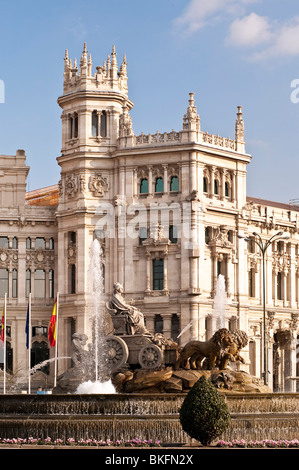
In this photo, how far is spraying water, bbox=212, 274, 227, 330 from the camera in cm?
8344

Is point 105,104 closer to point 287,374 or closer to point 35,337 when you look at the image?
point 35,337

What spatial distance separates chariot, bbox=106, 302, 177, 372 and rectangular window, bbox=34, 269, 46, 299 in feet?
149

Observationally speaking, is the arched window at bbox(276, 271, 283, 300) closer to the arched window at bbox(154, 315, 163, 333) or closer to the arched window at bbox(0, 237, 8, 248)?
the arched window at bbox(154, 315, 163, 333)

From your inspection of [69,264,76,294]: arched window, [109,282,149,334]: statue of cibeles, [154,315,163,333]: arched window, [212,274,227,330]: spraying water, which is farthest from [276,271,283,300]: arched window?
[109,282,149,334]: statue of cibeles

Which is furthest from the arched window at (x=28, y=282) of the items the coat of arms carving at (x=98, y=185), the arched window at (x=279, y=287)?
the arched window at (x=279, y=287)

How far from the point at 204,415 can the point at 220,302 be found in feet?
173

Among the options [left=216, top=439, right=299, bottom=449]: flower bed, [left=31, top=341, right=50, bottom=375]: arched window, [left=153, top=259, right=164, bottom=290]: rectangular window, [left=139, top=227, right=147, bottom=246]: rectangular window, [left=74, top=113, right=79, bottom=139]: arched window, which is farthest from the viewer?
[left=74, top=113, right=79, bottom=139]: arched window

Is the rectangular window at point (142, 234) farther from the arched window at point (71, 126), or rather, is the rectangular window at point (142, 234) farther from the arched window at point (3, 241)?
the arched window at point (3, 241)

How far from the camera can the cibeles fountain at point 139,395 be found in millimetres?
35125

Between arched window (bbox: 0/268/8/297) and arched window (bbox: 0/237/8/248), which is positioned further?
arched window (bbox: 0/237/8/248)

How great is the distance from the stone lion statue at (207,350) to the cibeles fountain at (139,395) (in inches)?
1.4

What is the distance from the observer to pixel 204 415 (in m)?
30.9

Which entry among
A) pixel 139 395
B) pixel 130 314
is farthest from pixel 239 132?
pixel 139 395
